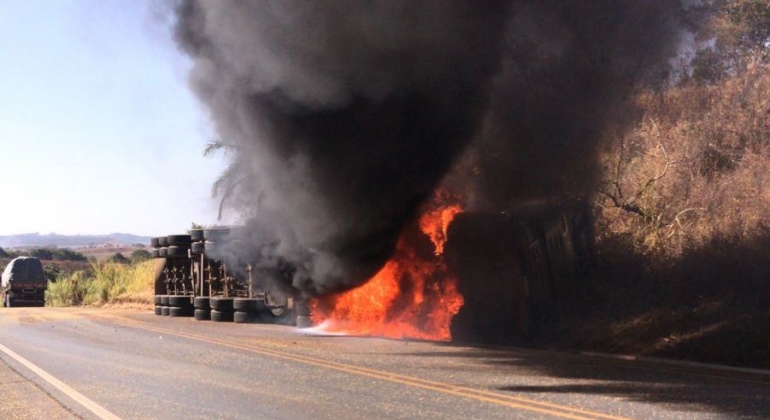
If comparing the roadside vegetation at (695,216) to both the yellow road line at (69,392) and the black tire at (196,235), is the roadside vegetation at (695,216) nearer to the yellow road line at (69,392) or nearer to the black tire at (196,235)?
the yellow road line at (69,392)

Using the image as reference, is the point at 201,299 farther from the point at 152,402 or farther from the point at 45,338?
the point at 152,402

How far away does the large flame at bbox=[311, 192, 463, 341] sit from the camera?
1422 centimetres

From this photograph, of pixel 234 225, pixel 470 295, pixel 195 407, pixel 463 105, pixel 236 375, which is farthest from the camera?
pixel 234 225

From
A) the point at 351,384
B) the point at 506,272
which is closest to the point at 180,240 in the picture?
the point at 506,272

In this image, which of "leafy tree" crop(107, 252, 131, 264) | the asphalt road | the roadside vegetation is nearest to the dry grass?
the roadside vegetation

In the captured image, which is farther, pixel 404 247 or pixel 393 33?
pixel 404 247

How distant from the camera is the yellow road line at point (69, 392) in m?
7.99

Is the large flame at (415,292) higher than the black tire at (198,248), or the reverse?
the black tire at (198,248)

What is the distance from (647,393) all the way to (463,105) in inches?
289

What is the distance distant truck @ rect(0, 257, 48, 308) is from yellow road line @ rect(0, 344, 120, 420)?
101 feet

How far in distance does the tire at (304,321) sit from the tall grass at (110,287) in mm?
14511

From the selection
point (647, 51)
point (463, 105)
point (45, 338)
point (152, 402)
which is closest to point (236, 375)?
point (152, 402)


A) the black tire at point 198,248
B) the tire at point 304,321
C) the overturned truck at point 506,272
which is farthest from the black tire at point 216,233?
the overturned truck at point 506,272

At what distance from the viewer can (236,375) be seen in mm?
10438
